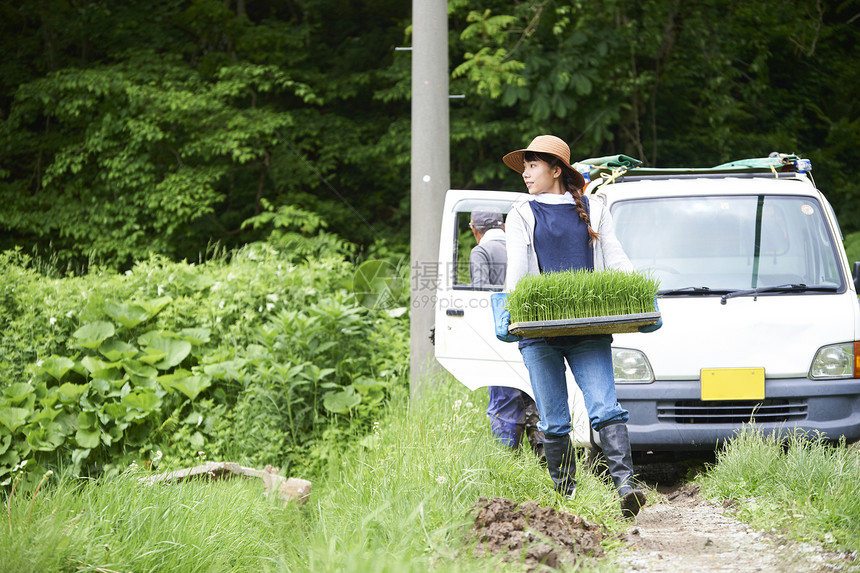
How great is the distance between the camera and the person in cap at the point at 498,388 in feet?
17.4

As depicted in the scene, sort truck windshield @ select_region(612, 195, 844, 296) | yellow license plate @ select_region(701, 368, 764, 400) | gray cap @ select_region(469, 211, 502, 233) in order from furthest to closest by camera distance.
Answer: gray cap @ select_region(469, 211, 502, 233) < truck windshield @ select_region(612, 195, 844, 296) < yellow license plate @ select_region(701, 368, 764, 400)

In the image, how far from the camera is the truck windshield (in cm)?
530

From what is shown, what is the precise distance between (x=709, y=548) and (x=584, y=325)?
3.85ft

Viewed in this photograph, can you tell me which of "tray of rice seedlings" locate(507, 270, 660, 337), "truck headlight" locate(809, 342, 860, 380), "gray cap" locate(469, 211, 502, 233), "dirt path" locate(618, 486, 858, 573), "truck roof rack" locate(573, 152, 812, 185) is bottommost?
"dirt path" locate(618, 486, 858, 573)

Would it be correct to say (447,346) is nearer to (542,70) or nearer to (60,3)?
(542,70)

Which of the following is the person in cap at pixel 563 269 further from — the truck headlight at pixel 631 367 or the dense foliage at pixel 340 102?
the dense foliage at pixel 340 102

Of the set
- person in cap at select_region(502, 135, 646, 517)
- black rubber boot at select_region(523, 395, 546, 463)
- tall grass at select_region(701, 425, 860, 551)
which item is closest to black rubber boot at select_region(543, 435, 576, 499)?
person in cap at select_region(502, 135, 646, 517)

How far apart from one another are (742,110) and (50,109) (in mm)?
12159

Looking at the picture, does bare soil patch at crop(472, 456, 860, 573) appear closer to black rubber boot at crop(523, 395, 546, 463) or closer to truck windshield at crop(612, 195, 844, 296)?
black rubber boot at crop(523, 395, 546, 463)

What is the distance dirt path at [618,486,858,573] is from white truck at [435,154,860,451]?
0.67 m

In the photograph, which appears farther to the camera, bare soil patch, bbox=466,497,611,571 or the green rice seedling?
the green rice seedling

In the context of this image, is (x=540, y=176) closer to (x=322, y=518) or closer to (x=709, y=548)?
(x=709, y=548)

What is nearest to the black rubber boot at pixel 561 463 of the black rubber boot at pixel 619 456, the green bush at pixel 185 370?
the black rubber boot at pixel 619 456

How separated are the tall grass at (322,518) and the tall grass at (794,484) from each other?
28.3 inches
